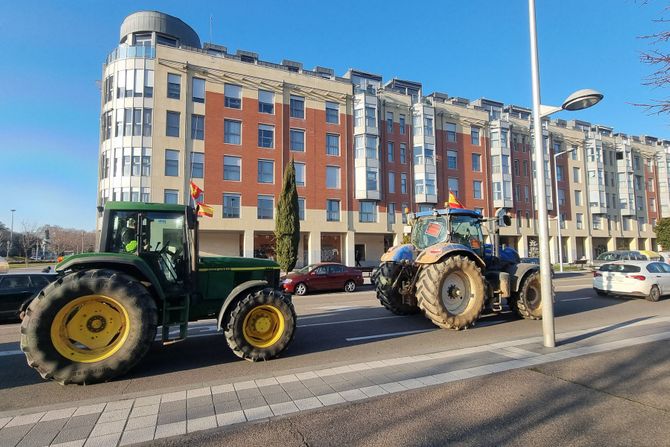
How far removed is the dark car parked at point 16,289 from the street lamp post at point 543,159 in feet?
42.4

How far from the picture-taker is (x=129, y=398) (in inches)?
176

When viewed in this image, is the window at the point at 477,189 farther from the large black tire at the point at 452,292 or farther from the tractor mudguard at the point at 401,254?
the large black tire at the point at 452,292

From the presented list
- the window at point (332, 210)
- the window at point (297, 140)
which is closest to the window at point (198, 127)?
the window at point (297, 140)

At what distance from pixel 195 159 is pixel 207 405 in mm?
29205

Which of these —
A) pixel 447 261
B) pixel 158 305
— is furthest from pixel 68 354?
pixel 447 261

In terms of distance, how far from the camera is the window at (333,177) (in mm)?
35188

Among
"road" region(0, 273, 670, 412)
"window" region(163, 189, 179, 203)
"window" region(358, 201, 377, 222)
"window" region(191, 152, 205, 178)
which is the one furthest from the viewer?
"window" region(358, 201, 377, 222)

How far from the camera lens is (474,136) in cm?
4403

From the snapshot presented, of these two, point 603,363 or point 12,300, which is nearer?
point 603,363

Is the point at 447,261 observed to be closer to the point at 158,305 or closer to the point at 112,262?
the point at 158,305

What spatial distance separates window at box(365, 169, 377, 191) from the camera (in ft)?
118

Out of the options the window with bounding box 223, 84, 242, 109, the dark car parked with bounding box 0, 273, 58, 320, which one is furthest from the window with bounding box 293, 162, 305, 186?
the dark car parked with bounding box 0, 273, 58, 320

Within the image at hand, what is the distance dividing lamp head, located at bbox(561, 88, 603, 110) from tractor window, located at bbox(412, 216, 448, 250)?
3938mm

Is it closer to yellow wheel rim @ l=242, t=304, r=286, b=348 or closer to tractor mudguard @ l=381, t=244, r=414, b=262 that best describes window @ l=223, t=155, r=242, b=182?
tractor mudguard @ l=381, t=244, r=414, b=262
